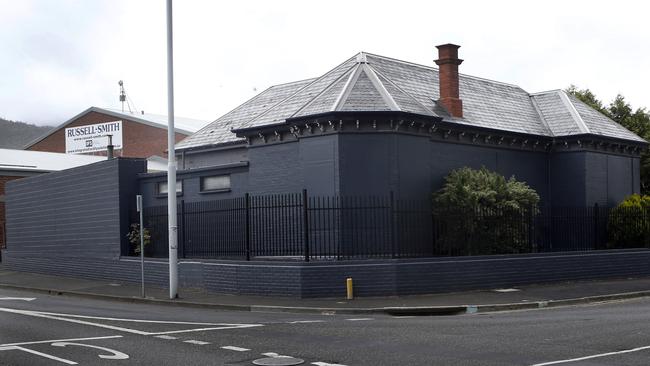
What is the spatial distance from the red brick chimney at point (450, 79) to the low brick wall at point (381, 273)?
21.7 feet

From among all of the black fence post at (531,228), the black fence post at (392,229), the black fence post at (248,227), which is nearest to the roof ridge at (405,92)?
the black fence post at (531,228)

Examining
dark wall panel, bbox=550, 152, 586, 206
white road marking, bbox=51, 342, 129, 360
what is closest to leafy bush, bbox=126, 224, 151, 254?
white road marking, bbox=51, 342, 129, 360

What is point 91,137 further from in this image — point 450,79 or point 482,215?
point 482,215

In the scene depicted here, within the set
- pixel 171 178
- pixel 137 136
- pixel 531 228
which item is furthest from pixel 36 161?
pixel 531 228

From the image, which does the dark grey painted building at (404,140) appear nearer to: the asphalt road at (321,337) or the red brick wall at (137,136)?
the asphalt road at (321,337)

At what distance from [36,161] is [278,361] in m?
36.3

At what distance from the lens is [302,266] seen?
18.9m

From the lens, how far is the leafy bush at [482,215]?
21656 millimetres

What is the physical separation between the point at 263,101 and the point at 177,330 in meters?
19.2

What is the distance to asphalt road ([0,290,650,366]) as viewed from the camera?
1048 centimetres

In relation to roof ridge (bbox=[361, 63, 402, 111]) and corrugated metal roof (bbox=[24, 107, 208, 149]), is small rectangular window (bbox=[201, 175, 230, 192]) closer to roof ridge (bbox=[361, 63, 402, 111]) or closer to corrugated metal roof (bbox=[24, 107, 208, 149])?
roof ridge (bbox=[361, 63, 402, 111])

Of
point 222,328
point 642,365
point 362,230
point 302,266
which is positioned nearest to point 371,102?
point 362,230

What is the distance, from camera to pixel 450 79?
26.6 m

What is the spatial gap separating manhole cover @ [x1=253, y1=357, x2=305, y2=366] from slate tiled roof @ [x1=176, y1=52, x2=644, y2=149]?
12768 mm
